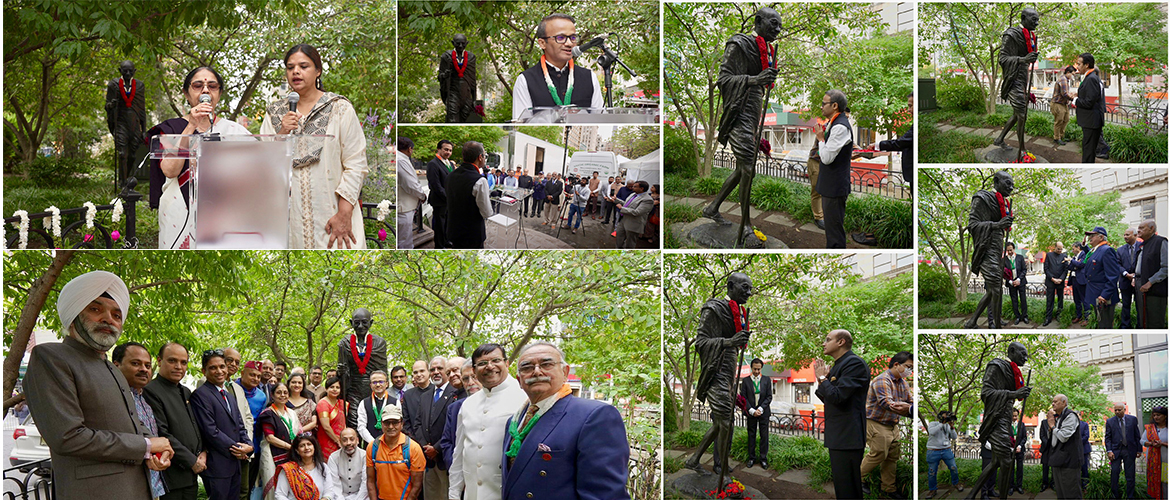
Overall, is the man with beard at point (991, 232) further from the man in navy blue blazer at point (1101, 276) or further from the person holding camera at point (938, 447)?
the person holding camera at point (938, 447)

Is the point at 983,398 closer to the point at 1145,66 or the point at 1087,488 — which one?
the point at 1087,488

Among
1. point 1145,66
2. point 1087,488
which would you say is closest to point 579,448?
point 1087,488

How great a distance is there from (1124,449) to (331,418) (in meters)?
5.73

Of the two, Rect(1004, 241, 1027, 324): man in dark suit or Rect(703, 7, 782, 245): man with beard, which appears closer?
Rect(703, 7, 782, 245): man with beard

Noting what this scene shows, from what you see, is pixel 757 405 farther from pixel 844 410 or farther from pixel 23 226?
pixel 23 226

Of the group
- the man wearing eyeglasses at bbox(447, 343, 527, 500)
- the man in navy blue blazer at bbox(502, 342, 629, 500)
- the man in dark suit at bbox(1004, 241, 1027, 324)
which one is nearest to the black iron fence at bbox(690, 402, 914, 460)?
the man in dark suit at bbox(1004, 241, 1027, 324)

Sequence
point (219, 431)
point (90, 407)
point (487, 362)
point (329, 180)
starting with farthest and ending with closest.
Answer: point (329, 180)
point (219, 431)
point (487, 362)
point (90, 407)

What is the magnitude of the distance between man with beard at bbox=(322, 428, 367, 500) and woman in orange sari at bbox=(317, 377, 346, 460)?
130 mm

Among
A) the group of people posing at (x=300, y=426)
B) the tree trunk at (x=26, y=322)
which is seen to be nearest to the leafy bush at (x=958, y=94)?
the group of people posing at (x=300, y=426)

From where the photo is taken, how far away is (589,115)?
7141mm

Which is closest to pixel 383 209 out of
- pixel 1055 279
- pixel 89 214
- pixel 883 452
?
pixel 89 214

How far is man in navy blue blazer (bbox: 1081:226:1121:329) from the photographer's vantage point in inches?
286

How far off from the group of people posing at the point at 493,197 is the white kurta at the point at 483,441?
2.66m

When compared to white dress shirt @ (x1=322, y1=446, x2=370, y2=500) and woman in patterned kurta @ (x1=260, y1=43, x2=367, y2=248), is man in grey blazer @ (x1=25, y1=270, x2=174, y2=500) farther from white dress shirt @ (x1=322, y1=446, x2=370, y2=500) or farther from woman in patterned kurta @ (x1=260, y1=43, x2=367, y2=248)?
white dress shirt @ (x1=322, y1=446, x2=370, y2=500)
